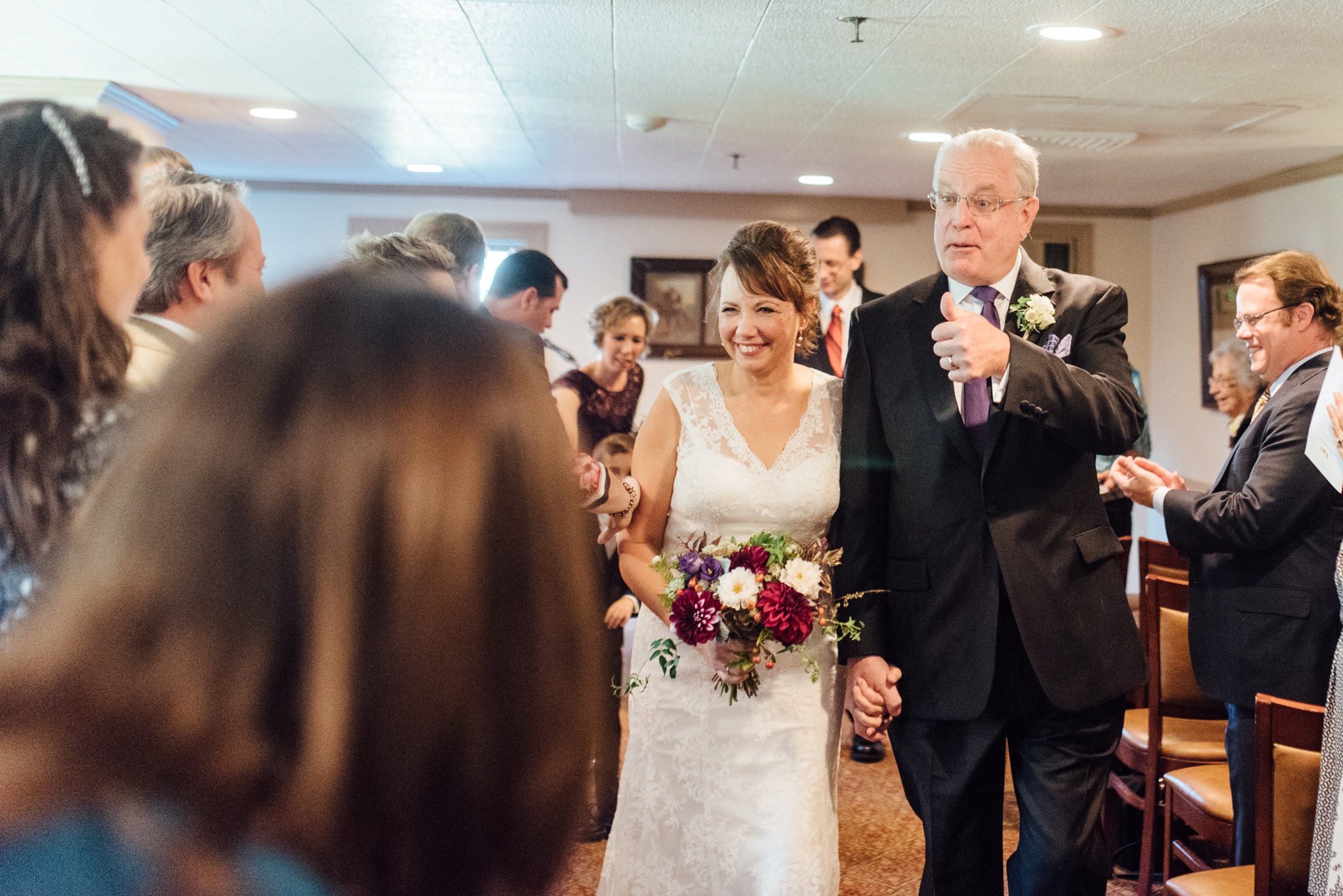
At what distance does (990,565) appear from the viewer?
2158mm

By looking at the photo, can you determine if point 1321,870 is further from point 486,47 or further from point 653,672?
point 486,47

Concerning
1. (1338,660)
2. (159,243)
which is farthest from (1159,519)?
(159,243)

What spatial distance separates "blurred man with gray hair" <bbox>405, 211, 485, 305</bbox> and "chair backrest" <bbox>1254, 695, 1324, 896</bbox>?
2.26m

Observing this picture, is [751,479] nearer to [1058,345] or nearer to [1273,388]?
[1058,345]

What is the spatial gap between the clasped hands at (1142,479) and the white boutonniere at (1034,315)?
83 cm

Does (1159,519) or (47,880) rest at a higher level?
(47,880)

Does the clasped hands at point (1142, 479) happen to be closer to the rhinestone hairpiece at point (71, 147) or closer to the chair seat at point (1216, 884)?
the chair seat at point (1216, 884)

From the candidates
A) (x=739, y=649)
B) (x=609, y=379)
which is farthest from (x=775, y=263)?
(x=609, y=379)

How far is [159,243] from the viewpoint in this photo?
6.29 feet

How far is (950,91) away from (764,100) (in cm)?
98

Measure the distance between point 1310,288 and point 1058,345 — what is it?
4.24 ft

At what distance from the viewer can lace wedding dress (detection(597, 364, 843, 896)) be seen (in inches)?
94.0

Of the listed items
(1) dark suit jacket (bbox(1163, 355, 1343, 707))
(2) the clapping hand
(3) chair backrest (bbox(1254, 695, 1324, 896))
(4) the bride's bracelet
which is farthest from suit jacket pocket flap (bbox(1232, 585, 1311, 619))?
(4) the bride's bracelet

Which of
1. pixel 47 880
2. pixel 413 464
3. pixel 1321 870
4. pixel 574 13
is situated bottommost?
pixel 1321 870
